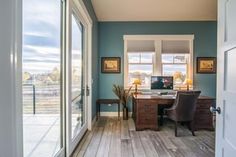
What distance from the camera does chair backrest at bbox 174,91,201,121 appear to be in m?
4.51

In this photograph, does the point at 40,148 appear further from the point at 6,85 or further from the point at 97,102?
the point at 97,102

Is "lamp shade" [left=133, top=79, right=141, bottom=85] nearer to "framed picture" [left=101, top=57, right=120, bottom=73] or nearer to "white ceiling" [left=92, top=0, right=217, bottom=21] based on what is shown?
"framed picture" [left=101, top=57, right=120, bottom=73]

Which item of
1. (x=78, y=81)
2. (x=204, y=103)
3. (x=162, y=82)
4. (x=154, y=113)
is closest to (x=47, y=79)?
(x=78, y=81)

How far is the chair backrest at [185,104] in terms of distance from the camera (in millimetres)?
4514

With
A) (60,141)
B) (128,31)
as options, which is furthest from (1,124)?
(128,31)

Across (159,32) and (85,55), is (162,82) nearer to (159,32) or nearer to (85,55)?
(159,32)

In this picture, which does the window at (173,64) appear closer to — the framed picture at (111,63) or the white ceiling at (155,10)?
the white ceiling at (155,10)

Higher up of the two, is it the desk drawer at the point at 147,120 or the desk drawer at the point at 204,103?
the desk drawer at the point at 204,103

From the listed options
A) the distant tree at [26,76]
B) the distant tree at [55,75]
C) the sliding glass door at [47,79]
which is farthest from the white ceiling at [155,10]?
the distant tree at [26,76]

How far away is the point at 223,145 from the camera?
1823 mm

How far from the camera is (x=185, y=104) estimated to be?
15.0 ft

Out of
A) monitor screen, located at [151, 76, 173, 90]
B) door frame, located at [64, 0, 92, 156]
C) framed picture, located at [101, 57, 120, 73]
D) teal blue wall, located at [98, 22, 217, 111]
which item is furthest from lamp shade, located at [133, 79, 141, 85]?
door frame, located at [64, 0, 92, 156]

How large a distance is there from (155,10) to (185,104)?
270 cm

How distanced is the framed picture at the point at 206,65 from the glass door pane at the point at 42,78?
480 cm
